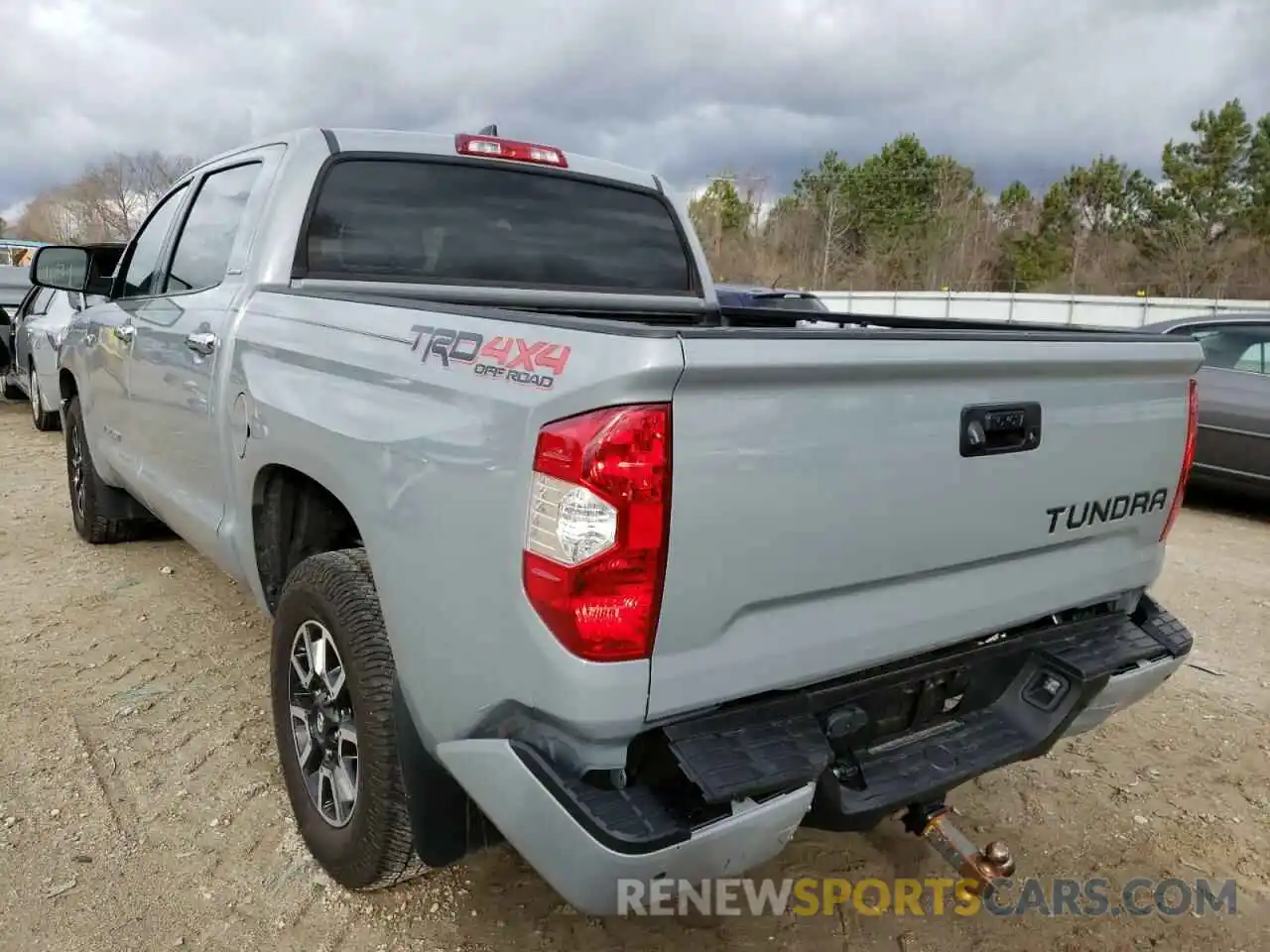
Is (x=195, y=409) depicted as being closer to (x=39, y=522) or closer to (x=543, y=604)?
(x=543, y=604)

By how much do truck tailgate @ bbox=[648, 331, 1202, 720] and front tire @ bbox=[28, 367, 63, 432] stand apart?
9.70 meters

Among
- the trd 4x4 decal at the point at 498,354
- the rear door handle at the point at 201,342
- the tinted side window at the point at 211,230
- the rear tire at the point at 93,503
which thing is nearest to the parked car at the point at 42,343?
the rear tire at the point at 93,503

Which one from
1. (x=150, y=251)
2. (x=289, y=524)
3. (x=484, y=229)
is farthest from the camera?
(x=150, y=251)

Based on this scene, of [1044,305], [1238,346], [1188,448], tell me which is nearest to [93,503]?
[1188,448]

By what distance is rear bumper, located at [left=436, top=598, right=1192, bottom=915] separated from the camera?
1.75 metres

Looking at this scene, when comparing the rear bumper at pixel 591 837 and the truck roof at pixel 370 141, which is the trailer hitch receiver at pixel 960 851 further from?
the truck roof at pixel 370 141

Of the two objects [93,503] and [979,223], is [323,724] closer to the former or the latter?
[93,503]

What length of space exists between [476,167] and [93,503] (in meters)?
3.15

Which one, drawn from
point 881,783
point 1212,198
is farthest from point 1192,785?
point 1212,198

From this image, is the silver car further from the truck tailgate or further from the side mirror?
the truck tailgate

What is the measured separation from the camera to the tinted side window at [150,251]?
4.12 metres

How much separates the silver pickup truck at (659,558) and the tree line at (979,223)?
43232 millimetres

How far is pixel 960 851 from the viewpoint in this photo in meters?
2.26

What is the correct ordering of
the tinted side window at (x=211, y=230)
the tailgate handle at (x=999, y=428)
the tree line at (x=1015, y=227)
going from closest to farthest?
the tailgate handle at (x=999, y=428) < the tinted side window at (x=211, y=230) < the tree line at (x=1015, y=227)
